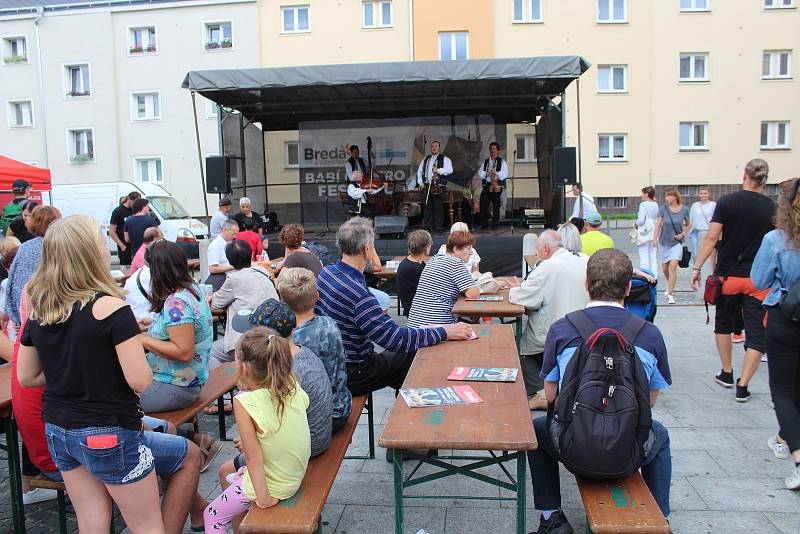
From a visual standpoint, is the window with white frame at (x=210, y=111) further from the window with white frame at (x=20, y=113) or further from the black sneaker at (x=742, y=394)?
the black sneaker at (x=742, y=394)

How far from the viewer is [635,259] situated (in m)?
14.0

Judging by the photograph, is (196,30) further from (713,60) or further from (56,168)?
(713,60)

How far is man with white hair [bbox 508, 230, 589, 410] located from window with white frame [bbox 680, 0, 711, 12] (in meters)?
20.7

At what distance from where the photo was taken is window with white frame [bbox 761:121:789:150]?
72.9ft

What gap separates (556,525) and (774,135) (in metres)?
23.7

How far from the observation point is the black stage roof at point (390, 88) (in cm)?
871

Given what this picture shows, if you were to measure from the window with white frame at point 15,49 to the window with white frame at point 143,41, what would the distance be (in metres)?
4.15

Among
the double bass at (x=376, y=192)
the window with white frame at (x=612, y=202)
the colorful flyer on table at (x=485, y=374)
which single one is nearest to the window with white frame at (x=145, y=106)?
the double bass at (x=376, y=192)

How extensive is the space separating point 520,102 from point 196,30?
15418mm

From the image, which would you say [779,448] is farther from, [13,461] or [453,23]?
[453,23]

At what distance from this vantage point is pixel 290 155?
1327 cm

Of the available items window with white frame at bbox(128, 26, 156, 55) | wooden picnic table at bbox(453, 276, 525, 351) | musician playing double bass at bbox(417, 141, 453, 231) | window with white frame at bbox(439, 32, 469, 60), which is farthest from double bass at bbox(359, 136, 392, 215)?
window with white frame at bbox(128, 26, 156, 55)

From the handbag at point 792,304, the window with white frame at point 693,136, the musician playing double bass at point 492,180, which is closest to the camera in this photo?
the handbag at point 792,304

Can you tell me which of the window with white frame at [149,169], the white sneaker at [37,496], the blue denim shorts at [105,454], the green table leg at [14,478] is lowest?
the white sneaker at [37,496]
